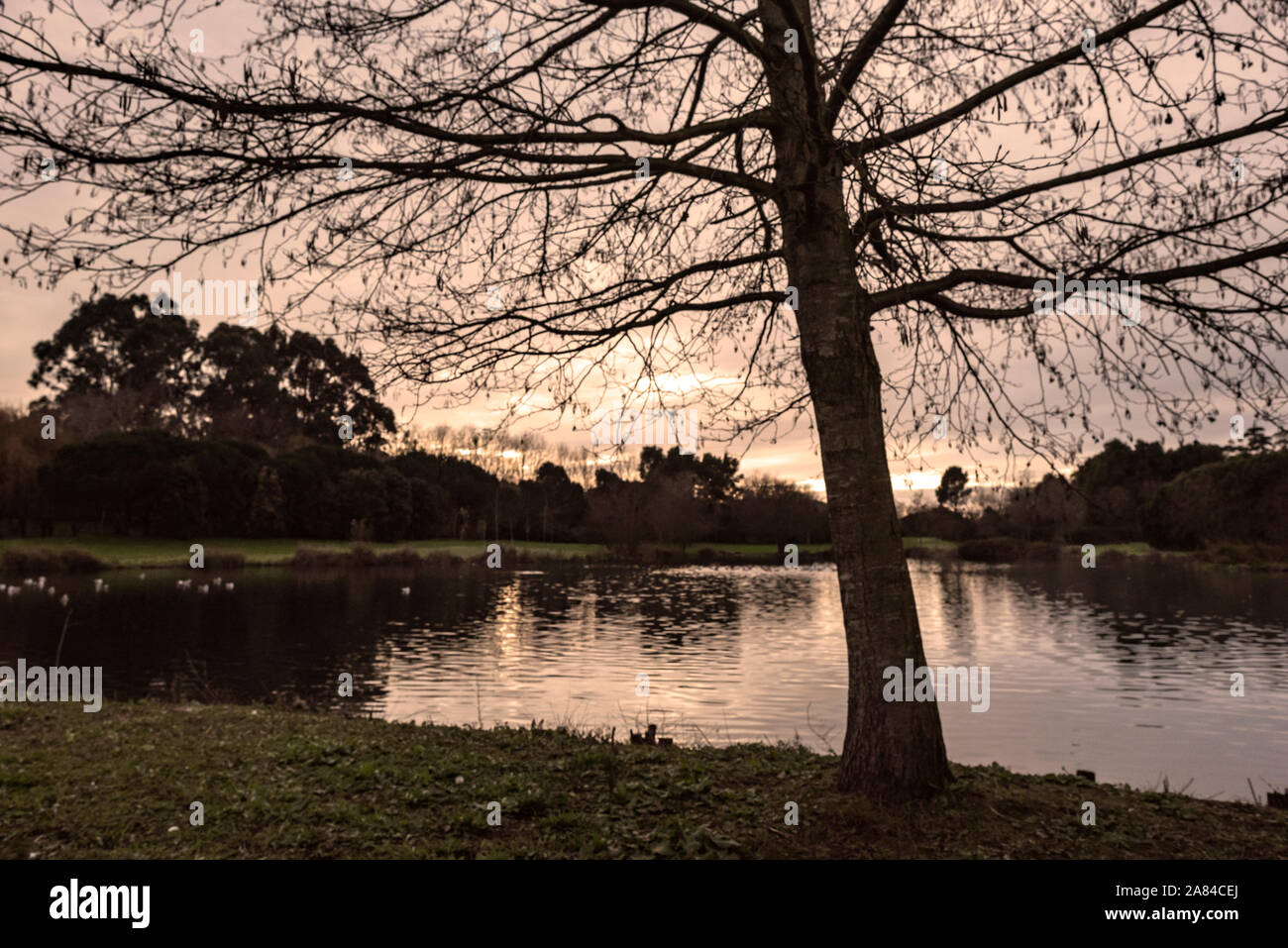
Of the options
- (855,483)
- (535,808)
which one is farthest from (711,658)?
(855,483)

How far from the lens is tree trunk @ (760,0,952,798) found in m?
5.80

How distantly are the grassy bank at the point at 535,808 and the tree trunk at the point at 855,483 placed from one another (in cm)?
32

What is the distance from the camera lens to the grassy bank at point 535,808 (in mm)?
5211

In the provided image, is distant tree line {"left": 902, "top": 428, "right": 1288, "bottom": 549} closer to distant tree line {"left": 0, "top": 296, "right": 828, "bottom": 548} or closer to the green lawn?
distant tree line {"left": 0, "top": 296, "right": 828, "bottom": 548}

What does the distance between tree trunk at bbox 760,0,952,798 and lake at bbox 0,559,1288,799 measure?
16.9 ft

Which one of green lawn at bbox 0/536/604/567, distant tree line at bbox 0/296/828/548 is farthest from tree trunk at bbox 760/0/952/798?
green lawn at bbox 0/536/604/567

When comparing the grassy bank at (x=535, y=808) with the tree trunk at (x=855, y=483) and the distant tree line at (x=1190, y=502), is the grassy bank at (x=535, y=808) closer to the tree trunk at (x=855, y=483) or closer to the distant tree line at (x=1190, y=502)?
the tree trunk at (x=855, y=483)

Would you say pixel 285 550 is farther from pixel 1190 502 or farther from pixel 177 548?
pixel 1190 502

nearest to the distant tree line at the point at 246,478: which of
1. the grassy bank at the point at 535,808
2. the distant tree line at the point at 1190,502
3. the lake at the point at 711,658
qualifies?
the lake at the point at 711,658

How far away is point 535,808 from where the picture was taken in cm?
595

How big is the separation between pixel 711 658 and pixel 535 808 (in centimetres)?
1553

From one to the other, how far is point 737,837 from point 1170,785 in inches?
307

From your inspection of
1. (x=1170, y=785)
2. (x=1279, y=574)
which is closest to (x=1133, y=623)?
(x=1170, y=785)
